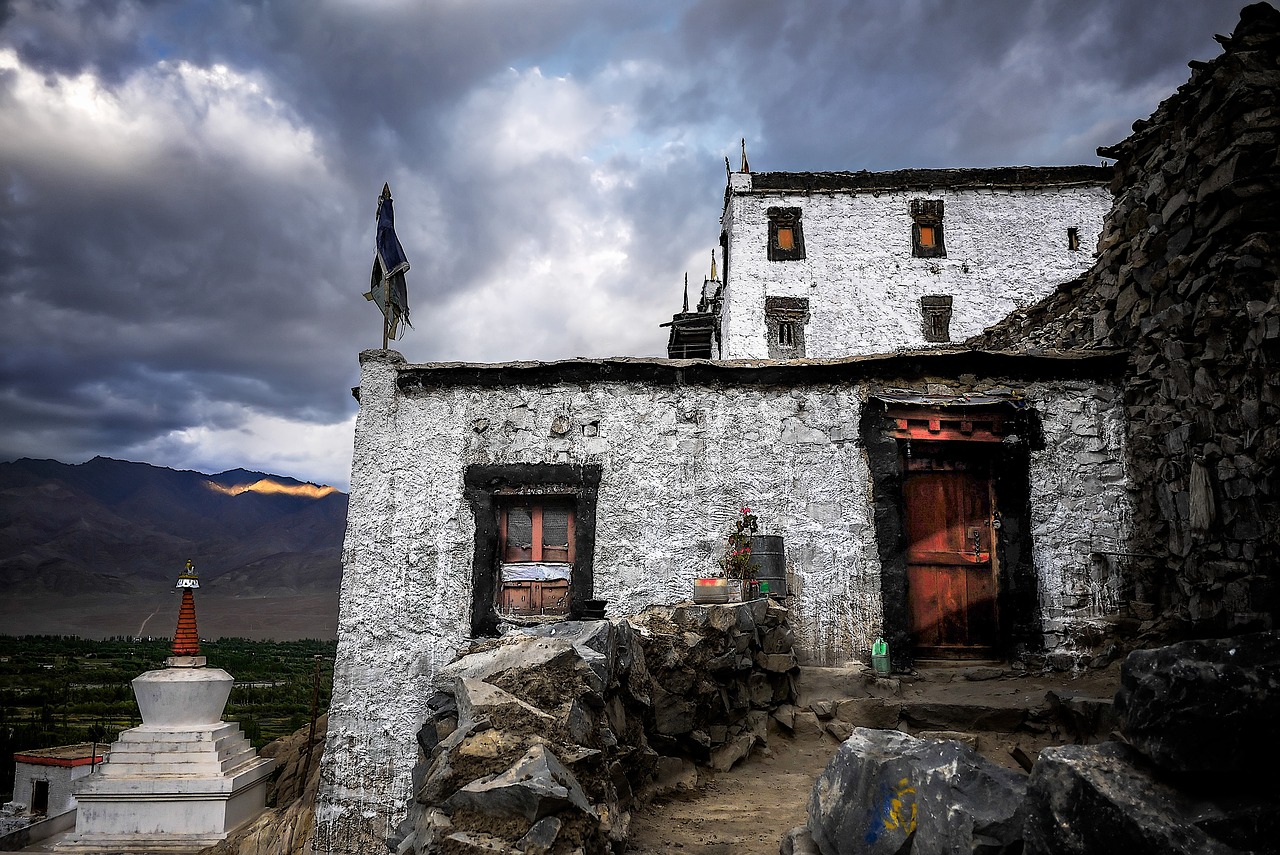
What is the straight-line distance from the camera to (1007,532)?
25.7ft

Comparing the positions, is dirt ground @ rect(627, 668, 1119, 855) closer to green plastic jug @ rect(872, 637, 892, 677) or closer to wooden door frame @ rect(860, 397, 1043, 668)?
green plastic jug @ rect(872, 637, 892, 677)

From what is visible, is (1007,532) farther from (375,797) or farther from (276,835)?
(276,835)

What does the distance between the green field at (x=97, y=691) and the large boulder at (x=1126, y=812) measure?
11620 millimetres

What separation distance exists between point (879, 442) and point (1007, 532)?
1569mm

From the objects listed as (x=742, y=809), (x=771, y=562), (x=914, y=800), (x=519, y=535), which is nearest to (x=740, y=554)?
(x=771, y=562)

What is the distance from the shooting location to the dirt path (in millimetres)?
3680

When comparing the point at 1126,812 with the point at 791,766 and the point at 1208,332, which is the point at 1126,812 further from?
the point at 1208,332

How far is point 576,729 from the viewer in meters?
3.18

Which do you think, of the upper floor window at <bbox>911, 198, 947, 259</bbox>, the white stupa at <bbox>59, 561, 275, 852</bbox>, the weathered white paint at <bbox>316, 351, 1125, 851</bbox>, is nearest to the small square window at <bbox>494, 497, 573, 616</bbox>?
the weathered white paint at <bbox>316, 351, 1125, 851</bbox>

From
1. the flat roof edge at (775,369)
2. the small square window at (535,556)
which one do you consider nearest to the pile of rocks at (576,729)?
the small square window at (535,556)

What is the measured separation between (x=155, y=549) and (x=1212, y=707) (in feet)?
308

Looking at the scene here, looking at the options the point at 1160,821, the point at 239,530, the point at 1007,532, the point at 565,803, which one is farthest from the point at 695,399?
the point at 239,530

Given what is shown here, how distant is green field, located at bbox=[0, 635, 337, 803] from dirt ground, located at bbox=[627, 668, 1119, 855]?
900 centimetres

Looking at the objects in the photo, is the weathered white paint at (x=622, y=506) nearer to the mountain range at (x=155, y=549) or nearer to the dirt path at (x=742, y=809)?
the dirt path at (x=742, y=809)
